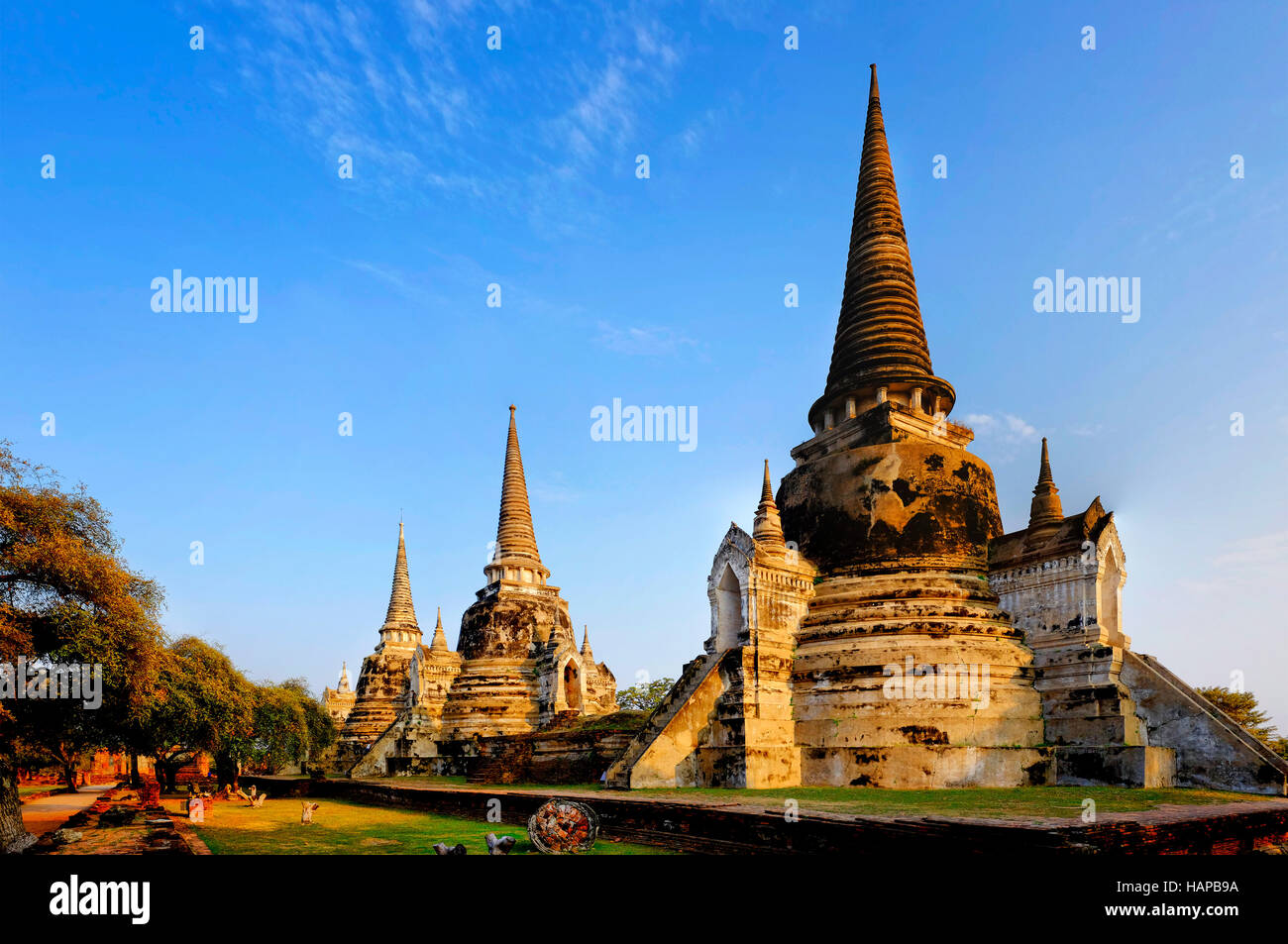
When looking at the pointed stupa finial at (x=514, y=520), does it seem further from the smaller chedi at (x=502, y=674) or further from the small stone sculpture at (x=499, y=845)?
the small stone sculpture at (x=499, y=845)

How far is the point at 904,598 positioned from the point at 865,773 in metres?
4.76

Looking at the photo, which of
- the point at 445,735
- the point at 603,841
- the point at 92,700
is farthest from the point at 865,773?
the point at 445,735

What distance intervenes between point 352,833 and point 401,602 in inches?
1500

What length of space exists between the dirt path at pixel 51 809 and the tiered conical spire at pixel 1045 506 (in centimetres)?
2461

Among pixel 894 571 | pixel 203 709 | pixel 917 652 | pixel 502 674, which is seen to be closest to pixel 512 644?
pixel 502 674

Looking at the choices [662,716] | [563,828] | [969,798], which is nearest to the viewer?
[563,828]

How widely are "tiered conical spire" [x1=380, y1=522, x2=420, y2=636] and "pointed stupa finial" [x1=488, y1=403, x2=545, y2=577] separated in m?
14.9

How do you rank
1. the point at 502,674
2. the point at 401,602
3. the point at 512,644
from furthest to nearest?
the point at 401,602 → the point at 512,644 → the point at 502,674

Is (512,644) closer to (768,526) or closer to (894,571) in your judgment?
(768,526)

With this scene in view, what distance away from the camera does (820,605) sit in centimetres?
2288

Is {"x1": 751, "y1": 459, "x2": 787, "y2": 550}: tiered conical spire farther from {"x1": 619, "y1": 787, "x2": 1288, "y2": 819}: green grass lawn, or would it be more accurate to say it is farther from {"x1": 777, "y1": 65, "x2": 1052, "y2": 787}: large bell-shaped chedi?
{"x1": 619, "y1": 787, "x2": 1288, "y2": 819}: green grass lawn

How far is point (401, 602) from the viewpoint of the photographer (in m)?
52.9

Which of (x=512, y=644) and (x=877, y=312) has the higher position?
(x=877, y=312)
